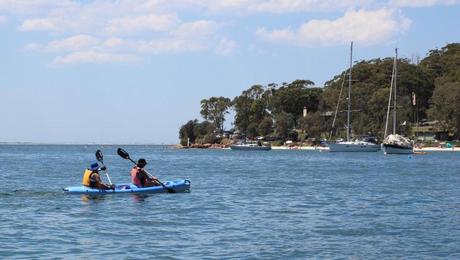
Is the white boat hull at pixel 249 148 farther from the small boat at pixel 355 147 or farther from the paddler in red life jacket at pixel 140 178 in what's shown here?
the paddler in red life jacket at pixel 140 178

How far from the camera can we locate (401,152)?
359 ft

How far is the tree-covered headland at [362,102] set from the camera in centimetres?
14338

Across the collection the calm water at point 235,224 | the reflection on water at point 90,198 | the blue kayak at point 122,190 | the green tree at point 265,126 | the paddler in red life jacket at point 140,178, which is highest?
the green tree at point 265,126

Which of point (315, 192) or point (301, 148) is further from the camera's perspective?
point (301, 148)

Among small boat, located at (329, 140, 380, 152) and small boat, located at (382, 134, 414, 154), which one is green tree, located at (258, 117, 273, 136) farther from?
small boat, located at (382, 134, 414, 154)

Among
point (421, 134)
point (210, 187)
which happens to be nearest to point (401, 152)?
point (421, 134)

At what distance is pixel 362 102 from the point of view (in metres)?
155

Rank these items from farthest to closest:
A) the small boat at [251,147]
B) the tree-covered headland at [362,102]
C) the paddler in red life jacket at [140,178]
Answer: the small boat at [251,147]
the tree-covered headland at [362,102]
the paddler in red life jacket at [140,178]

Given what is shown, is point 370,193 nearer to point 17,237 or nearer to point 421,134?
point 17,237

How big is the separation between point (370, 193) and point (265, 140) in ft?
474

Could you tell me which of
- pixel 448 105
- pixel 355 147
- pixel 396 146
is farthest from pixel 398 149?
pixel 448 105

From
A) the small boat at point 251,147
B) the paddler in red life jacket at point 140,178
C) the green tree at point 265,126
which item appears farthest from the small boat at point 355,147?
the paddler in red life jacket at point 140,178

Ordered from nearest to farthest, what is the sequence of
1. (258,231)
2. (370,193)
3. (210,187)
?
(258,231) < (370,193) < (210,187)

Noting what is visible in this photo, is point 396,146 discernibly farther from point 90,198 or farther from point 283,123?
point 90,198
